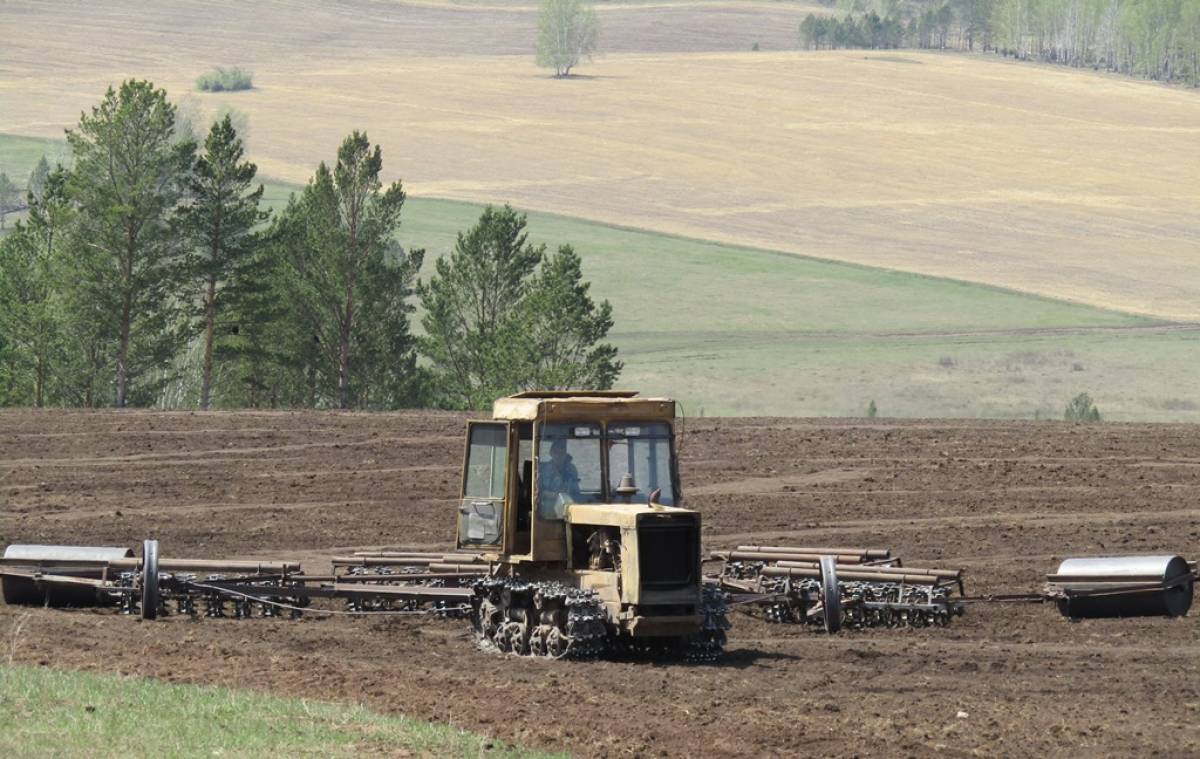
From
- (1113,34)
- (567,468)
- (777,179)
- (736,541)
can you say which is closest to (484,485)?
(567,468)

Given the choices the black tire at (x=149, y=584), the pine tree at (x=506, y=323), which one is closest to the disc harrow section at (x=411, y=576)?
the black tire at (x=149, y=584)

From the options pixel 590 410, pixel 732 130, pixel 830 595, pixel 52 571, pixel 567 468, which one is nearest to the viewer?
pixel 590 410

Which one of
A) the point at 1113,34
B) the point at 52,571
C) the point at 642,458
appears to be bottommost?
the point at 52,571

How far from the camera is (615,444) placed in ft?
61.4

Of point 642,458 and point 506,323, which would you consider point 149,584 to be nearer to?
point 642,458

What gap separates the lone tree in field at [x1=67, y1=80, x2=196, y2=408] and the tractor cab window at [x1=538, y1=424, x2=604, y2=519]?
42.9 metres

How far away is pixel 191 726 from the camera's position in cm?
1366

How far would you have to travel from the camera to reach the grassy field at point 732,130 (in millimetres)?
107312

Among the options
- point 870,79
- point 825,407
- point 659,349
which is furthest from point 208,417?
point 870,79

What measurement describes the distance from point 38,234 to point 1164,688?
5785cm

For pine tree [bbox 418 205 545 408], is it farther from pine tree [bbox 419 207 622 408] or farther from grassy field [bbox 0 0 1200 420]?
grassy field [bbox 0 0 1200 420]

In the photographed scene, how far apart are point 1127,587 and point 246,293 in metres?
45.3

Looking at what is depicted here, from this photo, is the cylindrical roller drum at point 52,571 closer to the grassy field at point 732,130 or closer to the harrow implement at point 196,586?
the harrow implement at point 196,586

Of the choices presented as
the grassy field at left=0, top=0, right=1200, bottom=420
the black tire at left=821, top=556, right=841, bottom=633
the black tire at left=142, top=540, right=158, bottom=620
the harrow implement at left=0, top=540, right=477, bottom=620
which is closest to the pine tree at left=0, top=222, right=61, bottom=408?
the grassy field at left=0, top=0, right=1200, bottom=420
